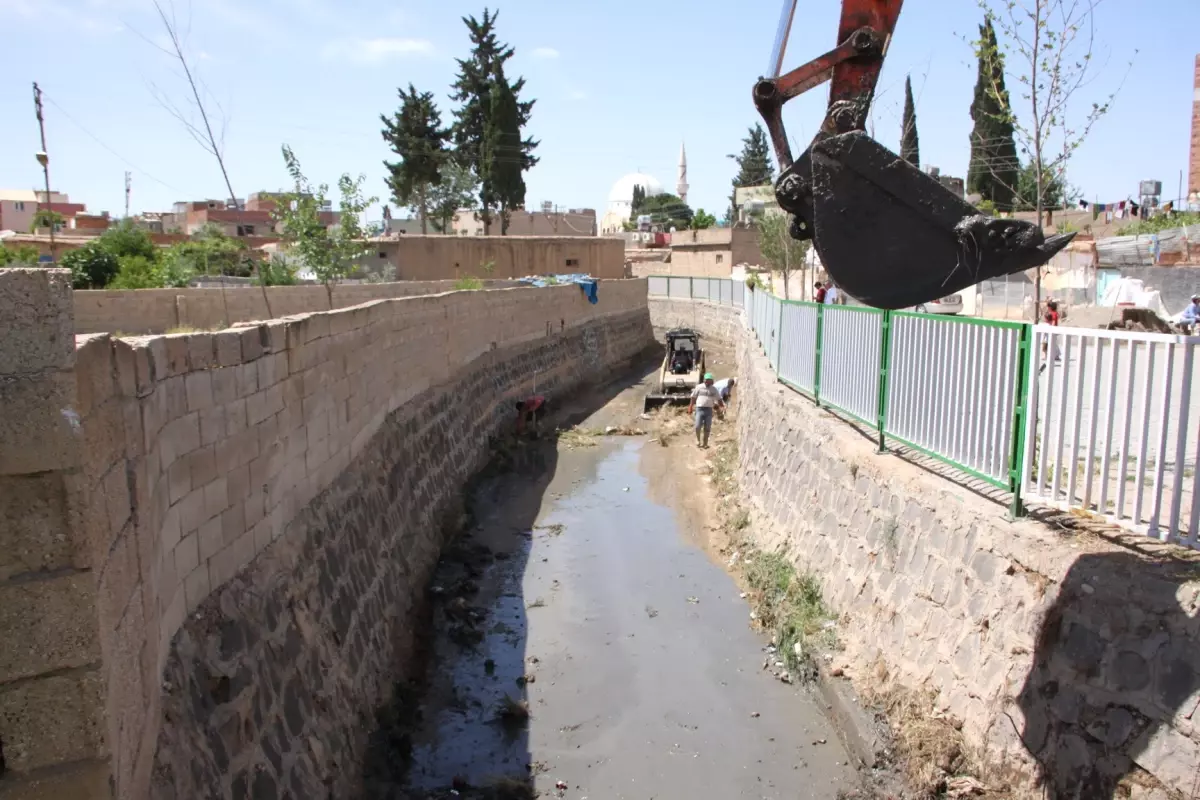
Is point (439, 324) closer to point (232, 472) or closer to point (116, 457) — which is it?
point (232, 472)

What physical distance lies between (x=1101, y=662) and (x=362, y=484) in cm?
632

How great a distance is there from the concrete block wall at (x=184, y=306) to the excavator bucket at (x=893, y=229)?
396 inches

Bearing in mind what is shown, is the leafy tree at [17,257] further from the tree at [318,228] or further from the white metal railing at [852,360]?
the white metal railing at [852,360]

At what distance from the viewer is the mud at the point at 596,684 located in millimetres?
6590

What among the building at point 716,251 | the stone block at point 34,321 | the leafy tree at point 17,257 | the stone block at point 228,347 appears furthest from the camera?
the building at point 716,251

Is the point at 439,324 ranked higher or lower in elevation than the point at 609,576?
higher

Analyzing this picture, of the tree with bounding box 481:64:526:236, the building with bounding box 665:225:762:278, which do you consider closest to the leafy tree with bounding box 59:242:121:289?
the tree with bounding box 481:64:526:236

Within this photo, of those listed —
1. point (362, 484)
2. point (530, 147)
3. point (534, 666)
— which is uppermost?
point (530, 147)

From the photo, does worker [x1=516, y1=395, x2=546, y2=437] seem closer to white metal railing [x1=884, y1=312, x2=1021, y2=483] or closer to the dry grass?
white metal railing [x1=884, y1=312, x2=1021, y2=483]

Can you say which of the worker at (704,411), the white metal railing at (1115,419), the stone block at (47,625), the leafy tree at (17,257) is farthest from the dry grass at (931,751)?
the leafy tree at (17,257)

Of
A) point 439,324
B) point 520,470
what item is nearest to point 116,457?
point 439,324

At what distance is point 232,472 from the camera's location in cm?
525

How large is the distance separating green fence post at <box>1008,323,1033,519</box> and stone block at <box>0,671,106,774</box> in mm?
4990

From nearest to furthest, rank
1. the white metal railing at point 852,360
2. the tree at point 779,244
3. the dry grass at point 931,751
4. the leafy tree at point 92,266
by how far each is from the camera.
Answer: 1. the dry grass at point 931,751
2. the white metal railing at point 852,360
3. the leafy tree at point 92,266
4. the tree at point 779,244
